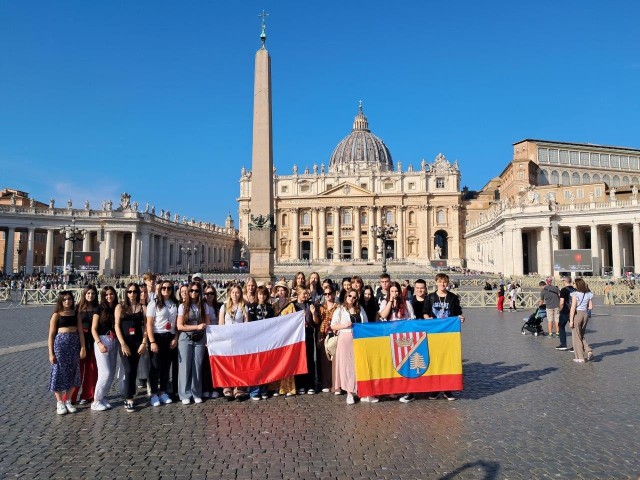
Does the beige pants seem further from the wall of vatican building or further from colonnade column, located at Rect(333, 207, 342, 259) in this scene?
colonnade column, located at Rect(333, 207, 342, 259)

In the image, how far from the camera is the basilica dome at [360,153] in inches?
3684

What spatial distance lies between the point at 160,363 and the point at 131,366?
359 millimetres

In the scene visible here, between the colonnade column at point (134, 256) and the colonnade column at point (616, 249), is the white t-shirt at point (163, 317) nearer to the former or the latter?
the colonnade column at point (616, 249)

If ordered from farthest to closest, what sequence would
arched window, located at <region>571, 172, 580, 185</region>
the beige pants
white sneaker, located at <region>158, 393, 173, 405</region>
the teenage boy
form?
arched window, located at <region>571, 172, 580, 185</region>, the beige pants, the teenage boy, white sneaker, located at <region>158, 393, 173, 405</region>

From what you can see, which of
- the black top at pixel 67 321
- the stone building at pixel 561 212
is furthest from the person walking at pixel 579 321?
the stone building at pixel 561 212

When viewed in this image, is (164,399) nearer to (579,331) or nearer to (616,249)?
(579,331)

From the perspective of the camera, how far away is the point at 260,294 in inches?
254

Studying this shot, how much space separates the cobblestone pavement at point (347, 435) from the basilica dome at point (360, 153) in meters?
86.6

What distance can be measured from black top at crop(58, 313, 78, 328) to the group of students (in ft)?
0.04

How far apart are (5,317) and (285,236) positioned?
64.2 m

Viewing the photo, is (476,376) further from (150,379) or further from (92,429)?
(92,429)

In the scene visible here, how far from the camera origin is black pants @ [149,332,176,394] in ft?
19.1

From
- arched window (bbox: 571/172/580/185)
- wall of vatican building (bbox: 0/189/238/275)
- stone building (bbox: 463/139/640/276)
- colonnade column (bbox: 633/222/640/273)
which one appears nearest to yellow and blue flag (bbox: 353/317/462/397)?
stone building (bbox: 463/139/640/276)

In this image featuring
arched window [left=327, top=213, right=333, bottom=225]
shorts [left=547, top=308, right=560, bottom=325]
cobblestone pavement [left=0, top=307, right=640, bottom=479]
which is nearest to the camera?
cobblestone pavement [left=0, top=307, right=640, bottom=479]
